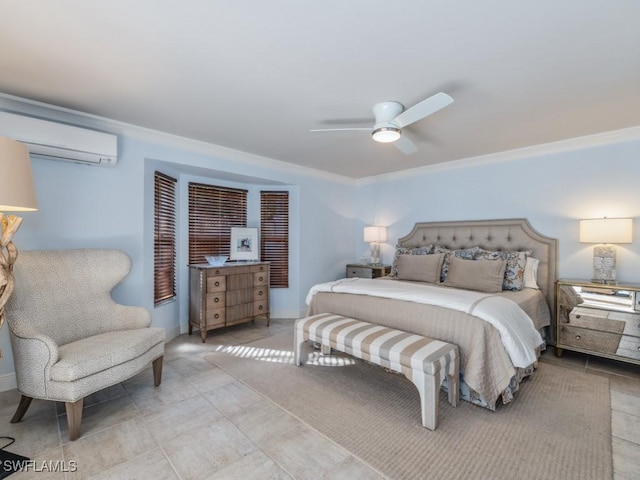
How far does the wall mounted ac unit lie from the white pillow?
4.50 metres

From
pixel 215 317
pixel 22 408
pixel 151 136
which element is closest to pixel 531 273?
pixel 215 317

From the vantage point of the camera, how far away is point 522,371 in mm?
2539

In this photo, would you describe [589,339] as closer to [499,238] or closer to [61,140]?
[499,238]

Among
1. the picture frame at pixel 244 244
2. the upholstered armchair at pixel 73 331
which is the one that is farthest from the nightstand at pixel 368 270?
the upholstered armchair at pixel 73 331

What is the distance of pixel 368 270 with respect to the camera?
5.00 meters

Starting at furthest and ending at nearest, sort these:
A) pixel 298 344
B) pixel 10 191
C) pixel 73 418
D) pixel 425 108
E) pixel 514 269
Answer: pixel 514 269 < pixel 298 344 < pixel 425 108 < pixel 73 418 < pixel 10 191

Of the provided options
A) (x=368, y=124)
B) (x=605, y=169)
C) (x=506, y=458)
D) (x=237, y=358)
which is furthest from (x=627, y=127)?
(x=237, y=358)

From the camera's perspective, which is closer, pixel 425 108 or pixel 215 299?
pixel 425 108

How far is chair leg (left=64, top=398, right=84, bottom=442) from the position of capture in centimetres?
190

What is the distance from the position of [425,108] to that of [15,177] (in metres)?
2.53

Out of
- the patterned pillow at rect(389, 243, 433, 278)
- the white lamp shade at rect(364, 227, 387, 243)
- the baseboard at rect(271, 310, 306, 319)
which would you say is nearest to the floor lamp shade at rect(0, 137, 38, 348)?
the baseboard at rect(271, 310, 306, 319)

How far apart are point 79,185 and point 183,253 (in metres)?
1.52

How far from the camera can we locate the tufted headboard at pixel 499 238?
11.8 feet

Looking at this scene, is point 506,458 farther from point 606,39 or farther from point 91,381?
point 91,381
